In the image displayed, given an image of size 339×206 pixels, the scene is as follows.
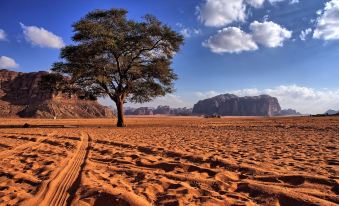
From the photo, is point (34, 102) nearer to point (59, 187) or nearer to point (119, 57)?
point (119, 57)

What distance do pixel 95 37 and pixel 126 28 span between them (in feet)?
10.4

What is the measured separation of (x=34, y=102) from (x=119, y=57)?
102847 millimetres

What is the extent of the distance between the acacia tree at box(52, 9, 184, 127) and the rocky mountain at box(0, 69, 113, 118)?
6953 cm

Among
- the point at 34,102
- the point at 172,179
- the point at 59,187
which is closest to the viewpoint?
the point at 59,187

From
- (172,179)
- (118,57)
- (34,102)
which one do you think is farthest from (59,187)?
(34,102)

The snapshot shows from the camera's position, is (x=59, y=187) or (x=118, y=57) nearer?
(x=59, y=187)

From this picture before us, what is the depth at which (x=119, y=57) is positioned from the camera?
30.0 metres

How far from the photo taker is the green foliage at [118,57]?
92.2 feet

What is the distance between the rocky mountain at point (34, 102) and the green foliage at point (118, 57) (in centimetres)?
6953

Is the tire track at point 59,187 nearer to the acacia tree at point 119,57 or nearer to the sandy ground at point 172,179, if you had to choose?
the sandy ground at point 172,179

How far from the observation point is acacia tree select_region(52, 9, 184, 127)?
28.1 meters

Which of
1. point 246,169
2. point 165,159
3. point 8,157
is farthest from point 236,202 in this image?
point 8,157

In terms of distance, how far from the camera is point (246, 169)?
23.1ft

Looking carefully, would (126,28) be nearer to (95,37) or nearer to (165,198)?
(95,37)
